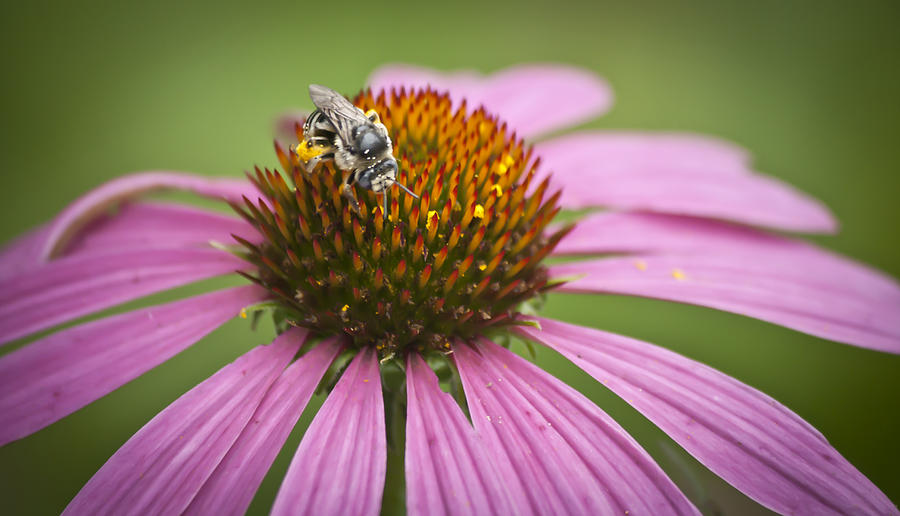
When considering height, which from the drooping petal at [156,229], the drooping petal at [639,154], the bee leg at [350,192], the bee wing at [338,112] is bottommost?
the drooping petal at [156,229]

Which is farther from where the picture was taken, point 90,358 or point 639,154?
point 639,154

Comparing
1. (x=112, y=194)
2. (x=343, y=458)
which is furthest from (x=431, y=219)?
(x=112, y=194)

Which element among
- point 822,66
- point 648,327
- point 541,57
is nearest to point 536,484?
point 648,327

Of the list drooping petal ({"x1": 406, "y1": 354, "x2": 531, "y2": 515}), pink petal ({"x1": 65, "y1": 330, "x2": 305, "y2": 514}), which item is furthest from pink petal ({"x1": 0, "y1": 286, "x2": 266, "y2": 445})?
drooping petal ({"x1": 406, "y1": 354, "x2": 531, "y2": 515})

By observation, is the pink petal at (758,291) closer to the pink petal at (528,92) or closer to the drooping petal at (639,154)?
the drooping petal at (639,154)

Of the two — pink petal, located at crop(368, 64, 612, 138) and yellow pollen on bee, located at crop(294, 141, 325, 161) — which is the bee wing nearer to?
yellow pollen on bee, located at crop(294, 141, 325, 161)

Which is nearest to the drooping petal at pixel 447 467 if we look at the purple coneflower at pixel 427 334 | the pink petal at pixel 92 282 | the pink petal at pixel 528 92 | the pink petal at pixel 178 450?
the purple coneflower at pixel 427 334

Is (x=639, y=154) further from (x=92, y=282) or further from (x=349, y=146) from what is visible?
(x=92, y=282)
